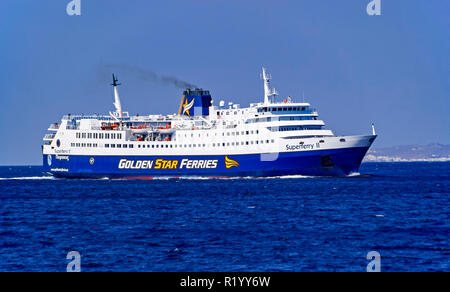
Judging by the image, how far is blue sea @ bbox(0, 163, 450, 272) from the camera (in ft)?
79.8

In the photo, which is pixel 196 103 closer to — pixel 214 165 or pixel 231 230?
pixel 214 165

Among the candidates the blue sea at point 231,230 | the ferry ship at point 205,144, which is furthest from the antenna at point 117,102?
the blue sea at point 231,230

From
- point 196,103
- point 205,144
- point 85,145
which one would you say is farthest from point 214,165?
point 85,145

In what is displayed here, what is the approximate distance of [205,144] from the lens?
69.3 meters

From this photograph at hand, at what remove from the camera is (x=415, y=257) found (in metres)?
24.5

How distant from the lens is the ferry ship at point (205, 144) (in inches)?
2520

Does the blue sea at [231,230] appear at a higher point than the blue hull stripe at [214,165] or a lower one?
lower

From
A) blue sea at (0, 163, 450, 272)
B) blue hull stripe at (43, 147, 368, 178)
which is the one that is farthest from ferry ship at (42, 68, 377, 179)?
blue sea at (0, 163, 450, 272)

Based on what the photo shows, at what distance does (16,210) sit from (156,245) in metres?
19.7

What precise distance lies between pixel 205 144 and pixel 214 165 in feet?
8.03

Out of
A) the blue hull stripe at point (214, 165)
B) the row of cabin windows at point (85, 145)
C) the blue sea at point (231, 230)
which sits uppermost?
the row of cabin windows at point (85, 145)

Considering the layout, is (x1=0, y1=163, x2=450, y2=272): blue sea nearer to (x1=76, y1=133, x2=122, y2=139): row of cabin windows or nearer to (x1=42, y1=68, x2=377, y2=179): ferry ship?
(x1=42, y1=68, x2=377, y2=179): ferry ship

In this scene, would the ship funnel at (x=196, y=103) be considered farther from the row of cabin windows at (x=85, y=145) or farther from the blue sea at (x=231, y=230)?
the blue sea at (x=231, y=230)
